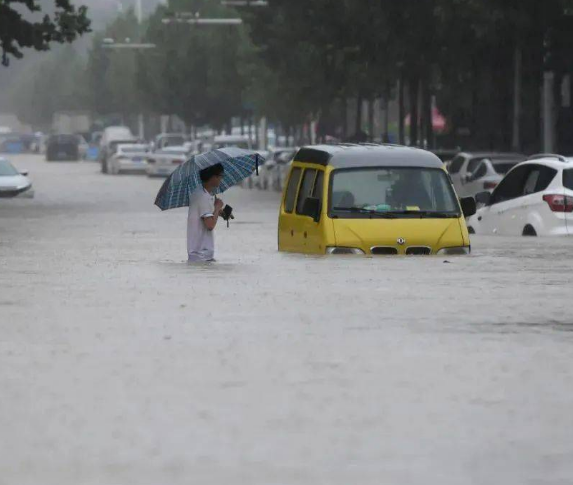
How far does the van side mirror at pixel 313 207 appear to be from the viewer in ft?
74.0

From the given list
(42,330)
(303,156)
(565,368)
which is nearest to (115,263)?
(303,156)

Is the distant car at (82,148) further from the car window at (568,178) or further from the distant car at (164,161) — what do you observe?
the car window at (568,178)

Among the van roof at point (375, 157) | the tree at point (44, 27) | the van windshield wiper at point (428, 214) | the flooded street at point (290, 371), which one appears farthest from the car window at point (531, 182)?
the tree at point (44, 27)

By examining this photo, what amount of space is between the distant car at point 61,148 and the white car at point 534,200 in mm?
99862

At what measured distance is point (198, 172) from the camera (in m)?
22.0

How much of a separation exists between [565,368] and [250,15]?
2325 inches

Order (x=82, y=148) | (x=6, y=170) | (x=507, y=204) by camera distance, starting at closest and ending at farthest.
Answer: (x=507, y=204) < (x=6, y=170) < (x=82, y=148)

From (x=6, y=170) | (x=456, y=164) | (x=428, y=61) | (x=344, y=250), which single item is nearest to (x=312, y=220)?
(x=344, y=250)

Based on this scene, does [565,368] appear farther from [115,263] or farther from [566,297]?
[115,263]

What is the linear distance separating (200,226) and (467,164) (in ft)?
72.4

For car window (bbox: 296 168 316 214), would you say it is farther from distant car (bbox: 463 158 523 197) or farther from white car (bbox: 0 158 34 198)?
white car (bbox: 0 158 34 198)

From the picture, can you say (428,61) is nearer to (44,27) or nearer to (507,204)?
(44,27)

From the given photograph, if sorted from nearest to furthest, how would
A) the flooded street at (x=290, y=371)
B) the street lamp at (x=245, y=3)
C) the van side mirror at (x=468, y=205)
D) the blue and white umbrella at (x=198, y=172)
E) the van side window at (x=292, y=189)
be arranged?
the flooded street at (x=290, y=371), the blue and white umbrella at (x=198, y=172), the van side mirror at (x=468, y=205), the van side window at (x=292, y=189), the street lamp at (x=245, y=3)

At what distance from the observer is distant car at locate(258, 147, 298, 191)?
68.2 meters
